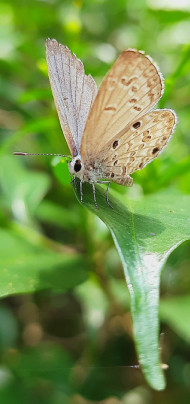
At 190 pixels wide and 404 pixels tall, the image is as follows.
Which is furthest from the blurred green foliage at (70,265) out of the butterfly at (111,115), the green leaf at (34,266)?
the butterfly at (111,115)

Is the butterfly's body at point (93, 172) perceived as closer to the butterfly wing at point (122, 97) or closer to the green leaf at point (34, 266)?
the butterfly wing at point (122, 97)

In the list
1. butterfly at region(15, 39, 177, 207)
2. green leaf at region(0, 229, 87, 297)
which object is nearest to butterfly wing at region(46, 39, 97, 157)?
butterfly at region(15, 39, 177, 207)

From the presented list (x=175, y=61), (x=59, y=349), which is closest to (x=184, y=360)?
(x=59, y=349)

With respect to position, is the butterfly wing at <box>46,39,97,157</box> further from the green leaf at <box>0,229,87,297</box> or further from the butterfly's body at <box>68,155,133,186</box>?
the green leaf at <box>0,229,87,297</box>

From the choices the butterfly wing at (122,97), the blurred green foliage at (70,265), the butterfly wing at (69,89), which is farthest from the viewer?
the blurred green foliage at (70,265)

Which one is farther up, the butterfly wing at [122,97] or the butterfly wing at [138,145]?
the butterfly wing at [122,97]

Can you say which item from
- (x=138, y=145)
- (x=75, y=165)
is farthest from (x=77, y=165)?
(x=138, y=145)

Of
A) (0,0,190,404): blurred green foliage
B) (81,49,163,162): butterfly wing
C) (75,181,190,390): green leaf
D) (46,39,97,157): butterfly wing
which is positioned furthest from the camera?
(0,0,190,404): blurred green foliage
